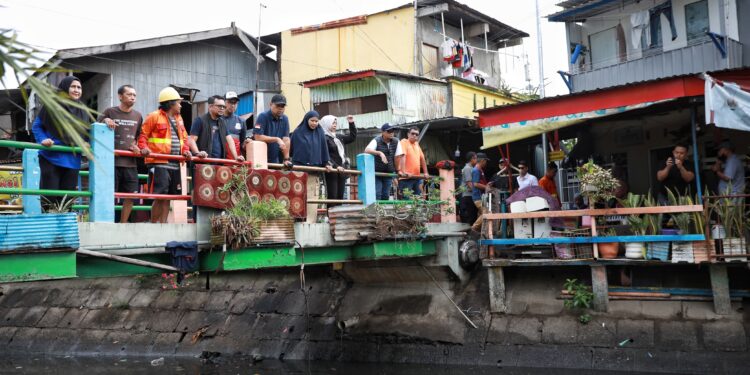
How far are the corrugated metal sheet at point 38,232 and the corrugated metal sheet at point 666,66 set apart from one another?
13.5 metres

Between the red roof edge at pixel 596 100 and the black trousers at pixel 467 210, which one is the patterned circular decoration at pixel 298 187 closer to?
the red roof edge at pixel 596 100

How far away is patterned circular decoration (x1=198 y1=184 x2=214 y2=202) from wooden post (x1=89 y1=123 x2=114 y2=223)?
3.22 ft

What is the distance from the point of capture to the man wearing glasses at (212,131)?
9383mm

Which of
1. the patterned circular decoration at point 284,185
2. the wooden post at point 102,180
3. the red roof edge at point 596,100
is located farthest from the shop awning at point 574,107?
the wooden post at point 102,180

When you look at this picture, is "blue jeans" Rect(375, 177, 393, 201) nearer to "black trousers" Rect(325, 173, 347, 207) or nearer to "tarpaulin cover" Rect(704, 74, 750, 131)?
"black trousers" Rect(325, 173, 347, 207)

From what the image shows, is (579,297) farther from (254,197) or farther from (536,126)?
(254,197)

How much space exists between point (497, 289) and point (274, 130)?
466cm

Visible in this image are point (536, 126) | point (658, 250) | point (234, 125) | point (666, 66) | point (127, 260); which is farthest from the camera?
point (666, 66)

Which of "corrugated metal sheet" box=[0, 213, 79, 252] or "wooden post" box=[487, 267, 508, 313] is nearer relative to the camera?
"corrugated metal sheet" box=[0, 213, 79, 252]

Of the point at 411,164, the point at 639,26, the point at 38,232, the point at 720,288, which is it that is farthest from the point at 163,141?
the point at 639,26

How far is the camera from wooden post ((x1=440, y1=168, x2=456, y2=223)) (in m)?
12.5

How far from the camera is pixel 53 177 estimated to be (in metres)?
7.50

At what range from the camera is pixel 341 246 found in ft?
35.1

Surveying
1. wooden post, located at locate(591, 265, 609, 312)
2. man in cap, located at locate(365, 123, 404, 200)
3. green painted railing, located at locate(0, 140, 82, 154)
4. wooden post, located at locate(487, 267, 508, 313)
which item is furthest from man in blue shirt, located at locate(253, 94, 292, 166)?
wooden post, located at locate(591, 265, 609, 312)
